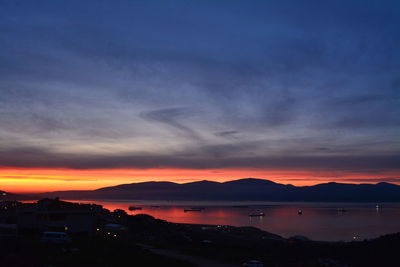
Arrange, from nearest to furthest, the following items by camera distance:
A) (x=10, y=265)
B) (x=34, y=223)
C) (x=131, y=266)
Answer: (x=10, y=265), (x=131, y=266), (x=34, y=223)

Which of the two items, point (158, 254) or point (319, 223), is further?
point (319, 223)

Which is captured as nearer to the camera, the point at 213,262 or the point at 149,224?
the point at 213,262

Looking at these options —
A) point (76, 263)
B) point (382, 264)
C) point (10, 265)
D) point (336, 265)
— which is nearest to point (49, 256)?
point (76, 263)

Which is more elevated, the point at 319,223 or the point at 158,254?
the point at 158,254

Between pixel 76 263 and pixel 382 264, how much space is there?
77.3ft

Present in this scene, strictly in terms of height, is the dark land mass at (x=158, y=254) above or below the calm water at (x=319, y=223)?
above

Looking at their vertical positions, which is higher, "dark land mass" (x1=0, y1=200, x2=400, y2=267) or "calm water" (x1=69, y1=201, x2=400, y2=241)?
"dark land mass" (x1=0, y1=200, x2=400, y2=267)

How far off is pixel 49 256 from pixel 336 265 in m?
17.1

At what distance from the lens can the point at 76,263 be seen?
1522 centimetres

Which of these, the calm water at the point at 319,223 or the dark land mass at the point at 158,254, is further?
the calm water at the point at 319,223

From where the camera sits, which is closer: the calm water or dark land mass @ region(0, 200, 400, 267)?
dark land mass @ region(0, 200, 400, 267)

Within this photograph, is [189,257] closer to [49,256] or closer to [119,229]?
[49,256]

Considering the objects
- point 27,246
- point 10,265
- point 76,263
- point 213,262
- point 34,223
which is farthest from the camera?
point 34,223

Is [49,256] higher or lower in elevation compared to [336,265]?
higher
